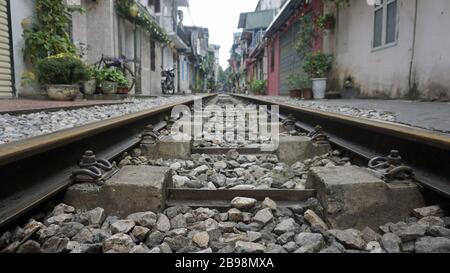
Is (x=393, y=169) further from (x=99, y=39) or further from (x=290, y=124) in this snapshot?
(x=99, y=39)

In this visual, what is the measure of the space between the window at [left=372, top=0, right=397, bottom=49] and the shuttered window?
7267mm

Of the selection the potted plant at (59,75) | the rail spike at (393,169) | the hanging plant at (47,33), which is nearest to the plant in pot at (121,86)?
the hanging plant at (47,33)

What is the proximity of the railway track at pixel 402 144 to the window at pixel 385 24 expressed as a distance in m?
4.73

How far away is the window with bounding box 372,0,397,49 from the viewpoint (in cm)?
690

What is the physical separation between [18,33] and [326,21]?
7.44 m

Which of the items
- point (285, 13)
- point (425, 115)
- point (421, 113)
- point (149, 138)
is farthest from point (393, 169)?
point (285, 13)

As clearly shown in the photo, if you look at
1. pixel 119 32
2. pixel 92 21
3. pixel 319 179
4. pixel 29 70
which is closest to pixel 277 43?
pixel 119 32

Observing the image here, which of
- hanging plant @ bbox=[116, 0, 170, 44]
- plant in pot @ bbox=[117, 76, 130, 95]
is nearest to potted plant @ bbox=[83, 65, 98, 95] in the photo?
plant in pot @ bbox=[117, 76, 130, 95]

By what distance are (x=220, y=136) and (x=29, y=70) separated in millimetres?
5459

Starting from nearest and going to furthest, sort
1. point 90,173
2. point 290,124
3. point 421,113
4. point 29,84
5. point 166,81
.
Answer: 1. point 90,173
2. point 421,113
3. point 290,124
4. point 29,84
5. point 166,81

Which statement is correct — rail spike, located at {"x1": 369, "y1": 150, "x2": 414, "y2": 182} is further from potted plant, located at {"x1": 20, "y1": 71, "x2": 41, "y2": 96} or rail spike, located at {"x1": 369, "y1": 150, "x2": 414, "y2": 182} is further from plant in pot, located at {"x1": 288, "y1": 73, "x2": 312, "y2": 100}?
plant in pot, located at {"x1": 288, "y1": 73, "x2": 312, "y2": 100}

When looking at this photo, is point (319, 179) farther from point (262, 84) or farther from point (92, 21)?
point (262, 84)

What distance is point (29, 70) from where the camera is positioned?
734cm

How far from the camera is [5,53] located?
6.63m
